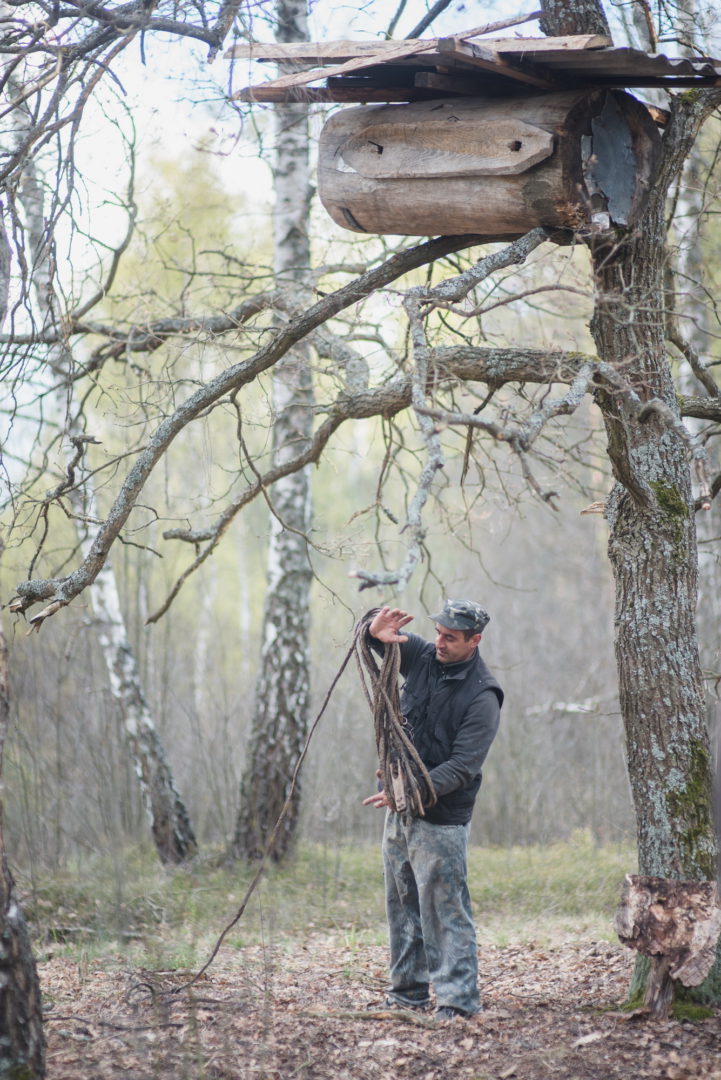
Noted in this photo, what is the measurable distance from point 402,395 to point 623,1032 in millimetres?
3225

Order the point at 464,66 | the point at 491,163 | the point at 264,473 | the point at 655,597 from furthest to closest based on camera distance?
the point at 264,473, the point at 655,597, the point at 491,163, the point at 464,66

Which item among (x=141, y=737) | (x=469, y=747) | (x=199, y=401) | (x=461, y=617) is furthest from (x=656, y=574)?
(x=141, y=737)

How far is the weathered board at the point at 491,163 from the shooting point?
162 inches

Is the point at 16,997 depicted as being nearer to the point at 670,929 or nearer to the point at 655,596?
the point at 670,929

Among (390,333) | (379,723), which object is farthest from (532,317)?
(379,723)

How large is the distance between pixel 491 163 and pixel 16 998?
3570 mm

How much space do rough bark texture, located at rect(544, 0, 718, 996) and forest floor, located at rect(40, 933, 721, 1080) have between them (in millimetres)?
515

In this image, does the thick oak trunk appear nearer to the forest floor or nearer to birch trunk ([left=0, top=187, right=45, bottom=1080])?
the forest floor

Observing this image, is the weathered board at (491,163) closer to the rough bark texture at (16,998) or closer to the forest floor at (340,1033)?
the rough bark texture at (16,998)

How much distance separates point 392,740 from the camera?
190 inches

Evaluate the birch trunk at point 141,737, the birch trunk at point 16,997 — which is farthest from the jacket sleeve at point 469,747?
the birch trunk at point 141,737

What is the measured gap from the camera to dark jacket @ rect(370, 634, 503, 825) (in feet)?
15.8

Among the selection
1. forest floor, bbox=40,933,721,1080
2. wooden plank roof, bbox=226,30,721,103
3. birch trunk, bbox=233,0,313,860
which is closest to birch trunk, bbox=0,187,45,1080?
forest floor, bbox=40,933,721,1080

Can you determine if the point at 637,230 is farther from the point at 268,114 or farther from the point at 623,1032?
the point at 268,114
